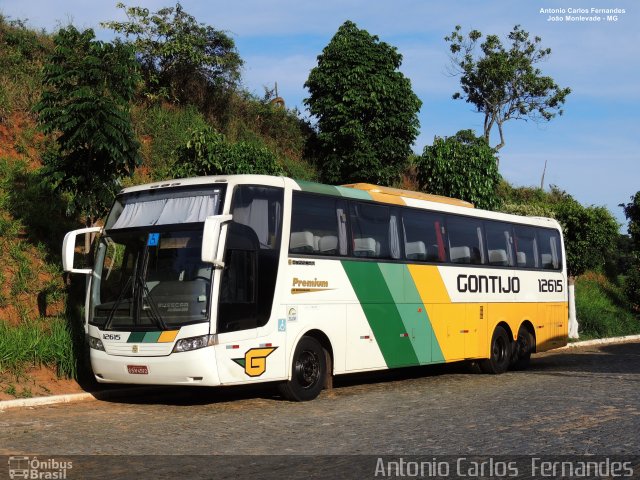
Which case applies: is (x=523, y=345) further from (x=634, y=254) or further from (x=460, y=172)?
(x=634, y=254)

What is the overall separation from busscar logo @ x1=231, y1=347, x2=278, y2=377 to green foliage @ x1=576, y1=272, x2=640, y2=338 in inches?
822

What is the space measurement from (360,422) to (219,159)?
Answer: 1151 centimetres

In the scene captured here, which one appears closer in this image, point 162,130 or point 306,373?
point 306,373

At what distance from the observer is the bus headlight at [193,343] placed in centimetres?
1160

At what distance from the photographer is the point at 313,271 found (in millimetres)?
13328

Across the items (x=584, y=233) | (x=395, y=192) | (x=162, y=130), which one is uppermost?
(x=162, y=130)

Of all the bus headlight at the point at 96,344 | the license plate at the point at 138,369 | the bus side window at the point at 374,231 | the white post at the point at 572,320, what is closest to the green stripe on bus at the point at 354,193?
the bus side window at the point at 374,231

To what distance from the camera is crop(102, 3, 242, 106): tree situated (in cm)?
2972

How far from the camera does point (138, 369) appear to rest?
1195 centimetres

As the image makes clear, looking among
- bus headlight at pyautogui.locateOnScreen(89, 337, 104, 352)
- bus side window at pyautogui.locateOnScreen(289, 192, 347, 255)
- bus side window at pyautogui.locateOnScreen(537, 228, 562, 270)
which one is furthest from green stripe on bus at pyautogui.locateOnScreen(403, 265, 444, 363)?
bus headlight at pyautogui.locateOnScreen(89, 337, 104, 352)

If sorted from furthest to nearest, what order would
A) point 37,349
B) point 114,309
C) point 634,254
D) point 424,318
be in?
point 634,254
point 424,318
point 37,349
point 114,309

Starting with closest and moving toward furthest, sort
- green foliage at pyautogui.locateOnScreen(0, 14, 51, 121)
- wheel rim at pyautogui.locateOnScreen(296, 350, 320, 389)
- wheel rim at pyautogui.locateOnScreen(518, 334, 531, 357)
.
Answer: wheel rim at pyautogui.locateOnScreen(296, 350, 320, 389), wheel rim at pyautogui.locateOnScreen(518, 334, 531, 357), green foliage at pyautogui.locateOnScreen(0, 14, 51, 121)

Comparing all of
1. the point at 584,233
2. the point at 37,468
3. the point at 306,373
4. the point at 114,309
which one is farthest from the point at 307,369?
the point at 584,233

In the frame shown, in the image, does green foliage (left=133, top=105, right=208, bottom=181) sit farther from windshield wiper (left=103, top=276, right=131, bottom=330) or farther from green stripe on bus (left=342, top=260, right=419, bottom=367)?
windshield wiper (left=103, top=276, right=131, bottom=330)
